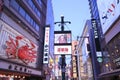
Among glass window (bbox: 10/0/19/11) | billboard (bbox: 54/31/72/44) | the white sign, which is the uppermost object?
glass window (bbox: 10/0/19/11)

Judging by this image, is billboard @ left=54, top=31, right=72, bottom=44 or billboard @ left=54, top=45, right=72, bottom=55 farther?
billboard @ left=54, top=31, right=72, bottom=44

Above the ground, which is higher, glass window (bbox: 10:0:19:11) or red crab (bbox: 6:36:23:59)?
glass window (bbox: 10:0:19:11)

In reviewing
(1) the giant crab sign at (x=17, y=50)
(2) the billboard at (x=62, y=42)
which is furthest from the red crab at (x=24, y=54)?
(2) the billboard at (x=62, y=42)

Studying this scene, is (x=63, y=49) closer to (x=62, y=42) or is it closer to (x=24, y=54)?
(x=62, y=42)

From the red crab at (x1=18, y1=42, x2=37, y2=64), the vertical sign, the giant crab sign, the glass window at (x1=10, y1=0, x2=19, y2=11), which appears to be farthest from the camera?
the vertical sign

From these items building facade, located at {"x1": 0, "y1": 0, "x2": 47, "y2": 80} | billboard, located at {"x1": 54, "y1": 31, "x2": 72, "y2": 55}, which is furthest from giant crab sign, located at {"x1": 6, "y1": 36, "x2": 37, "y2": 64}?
billboard, located at {"x1": 54, "y1": 31, "x2": 72, "y2": 55}

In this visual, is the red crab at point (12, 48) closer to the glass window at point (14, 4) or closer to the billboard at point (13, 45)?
the billboard at point (13, 45)

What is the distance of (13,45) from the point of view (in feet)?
61.3

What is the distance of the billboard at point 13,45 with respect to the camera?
54.6 ft

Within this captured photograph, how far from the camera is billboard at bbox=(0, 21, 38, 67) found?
16636 mm

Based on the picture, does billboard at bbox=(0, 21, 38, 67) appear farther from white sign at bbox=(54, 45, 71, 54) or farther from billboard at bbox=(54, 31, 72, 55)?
white sign at bbox=(54, 45, 71, 54)

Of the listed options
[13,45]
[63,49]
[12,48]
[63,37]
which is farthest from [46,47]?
[63,49]

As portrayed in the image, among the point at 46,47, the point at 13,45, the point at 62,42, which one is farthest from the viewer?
the point at 46,47

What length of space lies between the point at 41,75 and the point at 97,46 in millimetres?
11439
